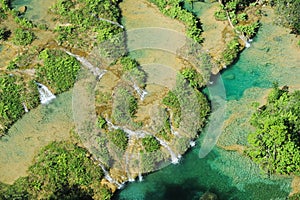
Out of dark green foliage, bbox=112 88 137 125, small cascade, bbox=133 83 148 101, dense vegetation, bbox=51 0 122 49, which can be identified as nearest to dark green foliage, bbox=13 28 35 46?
dense vegetation, bbox=51 0 122 49

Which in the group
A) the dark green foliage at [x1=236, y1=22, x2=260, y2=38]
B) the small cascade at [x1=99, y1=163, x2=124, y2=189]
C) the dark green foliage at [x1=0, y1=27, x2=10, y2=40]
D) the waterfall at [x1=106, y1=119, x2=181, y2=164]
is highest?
the dark green foliage at [x1=236, y1=22, x2=260, y2=38]

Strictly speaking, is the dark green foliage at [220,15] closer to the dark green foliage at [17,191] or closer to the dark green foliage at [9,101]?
the dark green foliage at [9,101]

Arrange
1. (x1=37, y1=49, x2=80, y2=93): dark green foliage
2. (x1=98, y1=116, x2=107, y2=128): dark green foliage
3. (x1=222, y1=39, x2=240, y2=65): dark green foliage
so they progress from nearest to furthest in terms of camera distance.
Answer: (x1=98, y1=116, x2=107, y2=128): dark green foliage, (x1=37, y1=49, x2=80, y2=93): dark green foliage, (x1=222, y1=39, x2=240, y2=65): dark green foliage

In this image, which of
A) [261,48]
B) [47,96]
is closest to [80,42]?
[47,96]

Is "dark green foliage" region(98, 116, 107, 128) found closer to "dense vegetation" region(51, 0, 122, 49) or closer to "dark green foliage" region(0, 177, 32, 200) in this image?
"dark green foliage" region(0, 177, 32, 200)

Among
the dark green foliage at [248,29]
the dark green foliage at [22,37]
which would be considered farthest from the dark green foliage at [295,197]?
the dark green foliage at [22,37]

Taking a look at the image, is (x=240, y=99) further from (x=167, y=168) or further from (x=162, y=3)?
(x=162, y=3)

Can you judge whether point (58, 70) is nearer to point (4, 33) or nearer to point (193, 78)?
point (4, 33)
